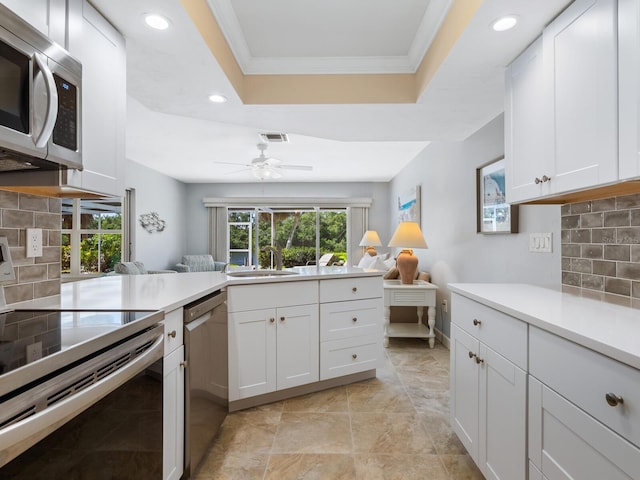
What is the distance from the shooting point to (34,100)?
0.99m

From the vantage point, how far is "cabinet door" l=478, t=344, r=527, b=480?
3.82 feet

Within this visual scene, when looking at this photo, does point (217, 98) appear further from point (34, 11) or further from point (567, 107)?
point (567, 107)

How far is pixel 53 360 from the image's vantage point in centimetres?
75

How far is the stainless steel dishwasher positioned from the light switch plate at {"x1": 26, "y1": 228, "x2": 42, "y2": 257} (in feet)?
2.13

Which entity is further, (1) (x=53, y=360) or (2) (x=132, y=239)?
(2) (x=132, y=239)

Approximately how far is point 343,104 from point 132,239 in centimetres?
457

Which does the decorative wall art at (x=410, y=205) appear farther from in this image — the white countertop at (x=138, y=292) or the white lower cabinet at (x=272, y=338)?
the white lower cabinet at (x=272, y=338)

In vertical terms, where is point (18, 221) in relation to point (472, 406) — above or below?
above

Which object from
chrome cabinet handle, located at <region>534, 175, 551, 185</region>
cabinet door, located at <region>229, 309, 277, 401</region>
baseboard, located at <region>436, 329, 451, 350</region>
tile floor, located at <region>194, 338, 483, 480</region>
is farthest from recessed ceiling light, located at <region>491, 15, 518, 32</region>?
baseboard, located at <region>436, 329, 451, 350</region>

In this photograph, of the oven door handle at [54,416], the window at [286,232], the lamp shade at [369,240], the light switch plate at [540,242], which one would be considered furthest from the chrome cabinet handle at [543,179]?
the window at [286,232]

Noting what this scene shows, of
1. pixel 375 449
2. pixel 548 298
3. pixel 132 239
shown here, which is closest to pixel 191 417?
pixel 375 449

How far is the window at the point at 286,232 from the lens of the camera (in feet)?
25.3

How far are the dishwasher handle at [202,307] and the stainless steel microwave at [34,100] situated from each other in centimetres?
73

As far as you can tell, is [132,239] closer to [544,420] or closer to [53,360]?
[53,360]
